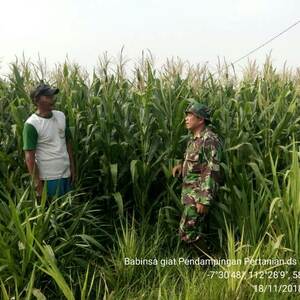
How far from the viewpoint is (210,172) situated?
3971 millimetres

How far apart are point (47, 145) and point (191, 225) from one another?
140 cm

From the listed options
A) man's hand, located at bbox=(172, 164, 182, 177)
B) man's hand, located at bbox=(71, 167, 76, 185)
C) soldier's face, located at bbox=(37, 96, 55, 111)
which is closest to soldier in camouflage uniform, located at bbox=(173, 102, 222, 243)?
man's hand, located at bbox=(172, 164, 182, 177)

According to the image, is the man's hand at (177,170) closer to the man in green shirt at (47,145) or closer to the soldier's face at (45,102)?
the man in green shirt at (47,145)

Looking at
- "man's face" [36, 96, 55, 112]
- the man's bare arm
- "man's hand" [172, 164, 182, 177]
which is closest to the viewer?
the man's bare arm

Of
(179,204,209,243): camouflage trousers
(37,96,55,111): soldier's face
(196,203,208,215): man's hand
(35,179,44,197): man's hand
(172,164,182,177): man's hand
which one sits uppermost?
(37,96,55,111): soldier's face

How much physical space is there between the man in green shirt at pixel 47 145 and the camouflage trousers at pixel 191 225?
42.2 inches

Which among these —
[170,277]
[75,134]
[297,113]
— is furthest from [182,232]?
[297,113]

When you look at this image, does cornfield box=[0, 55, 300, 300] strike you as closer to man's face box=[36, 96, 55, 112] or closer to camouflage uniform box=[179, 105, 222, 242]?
camouflage uniform box=[179, 105, 222, 242]

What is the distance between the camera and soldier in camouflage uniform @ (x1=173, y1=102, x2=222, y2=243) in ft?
13.0

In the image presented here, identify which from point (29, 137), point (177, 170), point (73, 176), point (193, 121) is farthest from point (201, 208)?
point (29, 137)

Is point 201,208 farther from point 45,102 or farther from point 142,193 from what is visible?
point 45,102

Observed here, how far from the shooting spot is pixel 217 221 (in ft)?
14.0

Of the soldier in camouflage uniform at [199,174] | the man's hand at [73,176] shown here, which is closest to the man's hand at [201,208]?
the soldier in camouflage uniform at [199,174]

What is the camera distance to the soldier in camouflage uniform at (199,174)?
3973 mm
